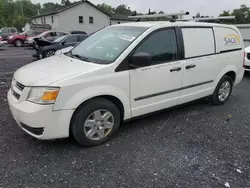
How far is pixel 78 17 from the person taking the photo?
1283 inches

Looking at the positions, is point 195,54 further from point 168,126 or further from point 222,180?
point 222,180

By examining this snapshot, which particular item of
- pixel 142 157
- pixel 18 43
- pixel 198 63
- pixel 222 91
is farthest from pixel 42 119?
pixel 18 43

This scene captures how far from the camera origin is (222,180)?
2.49m

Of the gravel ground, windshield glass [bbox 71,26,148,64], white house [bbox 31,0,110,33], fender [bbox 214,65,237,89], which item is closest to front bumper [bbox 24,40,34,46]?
white house [bbox 31,0,110,33]

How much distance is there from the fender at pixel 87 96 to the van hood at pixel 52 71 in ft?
0.82

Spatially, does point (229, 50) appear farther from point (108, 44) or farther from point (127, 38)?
point (108, 44)

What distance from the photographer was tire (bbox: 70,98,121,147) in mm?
2842

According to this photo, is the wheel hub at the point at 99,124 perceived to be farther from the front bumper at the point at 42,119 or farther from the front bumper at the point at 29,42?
the front bumper at the point at 29,42

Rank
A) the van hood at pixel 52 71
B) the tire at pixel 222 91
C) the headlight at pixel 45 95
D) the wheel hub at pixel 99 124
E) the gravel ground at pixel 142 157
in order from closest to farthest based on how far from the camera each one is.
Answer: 1. the gravel ground at pixel 142 157
2. the headlight at pixel 45 95
3. the van hood at pixel 52 71
4. the wheel hub at pixel 99 124
5. the tire at pixel 222 91

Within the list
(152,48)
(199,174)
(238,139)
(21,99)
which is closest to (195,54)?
(152,48)

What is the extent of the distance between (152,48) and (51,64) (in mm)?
1593

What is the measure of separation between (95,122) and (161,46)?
5.33 ft

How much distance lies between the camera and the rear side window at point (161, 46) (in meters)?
3.31

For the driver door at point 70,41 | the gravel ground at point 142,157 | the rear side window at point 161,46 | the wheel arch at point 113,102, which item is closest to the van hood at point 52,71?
the wheel arch at point 113,102
